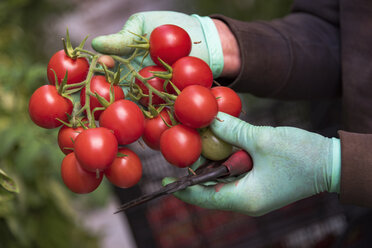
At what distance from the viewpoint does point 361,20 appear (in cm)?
112

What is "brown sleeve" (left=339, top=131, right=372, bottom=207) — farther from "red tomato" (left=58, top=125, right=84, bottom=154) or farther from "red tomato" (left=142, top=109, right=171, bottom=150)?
"red tomato" (left=58, top=125, right=84, bottom=154)

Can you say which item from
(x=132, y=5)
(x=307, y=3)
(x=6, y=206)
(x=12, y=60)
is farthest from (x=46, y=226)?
(x=132, y=5)

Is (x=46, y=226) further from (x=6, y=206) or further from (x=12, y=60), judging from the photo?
(x=12, y=60)

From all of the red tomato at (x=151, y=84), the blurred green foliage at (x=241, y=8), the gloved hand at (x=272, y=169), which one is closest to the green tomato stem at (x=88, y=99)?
the red tomato at (x=151, y=84)

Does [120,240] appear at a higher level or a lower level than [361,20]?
lower

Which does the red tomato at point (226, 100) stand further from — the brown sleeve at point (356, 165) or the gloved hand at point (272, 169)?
the brown sleeve at point (356, 165)

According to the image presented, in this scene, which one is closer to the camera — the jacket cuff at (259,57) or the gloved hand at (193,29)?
the gloved hand at (193,29)

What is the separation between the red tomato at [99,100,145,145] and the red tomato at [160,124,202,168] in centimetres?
6

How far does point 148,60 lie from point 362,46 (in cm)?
60

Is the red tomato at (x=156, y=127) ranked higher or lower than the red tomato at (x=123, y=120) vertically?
lower

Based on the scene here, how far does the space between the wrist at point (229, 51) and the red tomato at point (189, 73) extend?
0.28 metres

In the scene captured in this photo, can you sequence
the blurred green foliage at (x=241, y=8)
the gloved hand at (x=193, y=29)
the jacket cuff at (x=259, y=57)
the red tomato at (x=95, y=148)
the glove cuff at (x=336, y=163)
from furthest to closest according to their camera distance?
the blurred green foliage at (x=241, y=8) < the jacket cuff at (x=259, y=57) < the gloved hand at (x=193, y=29) < the glove cuff at (x=336, y=163) < the red tomato at (x=95, y=148)

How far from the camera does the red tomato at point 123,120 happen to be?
799 millimetres

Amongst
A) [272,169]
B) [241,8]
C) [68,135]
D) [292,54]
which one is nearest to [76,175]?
[68,135]
